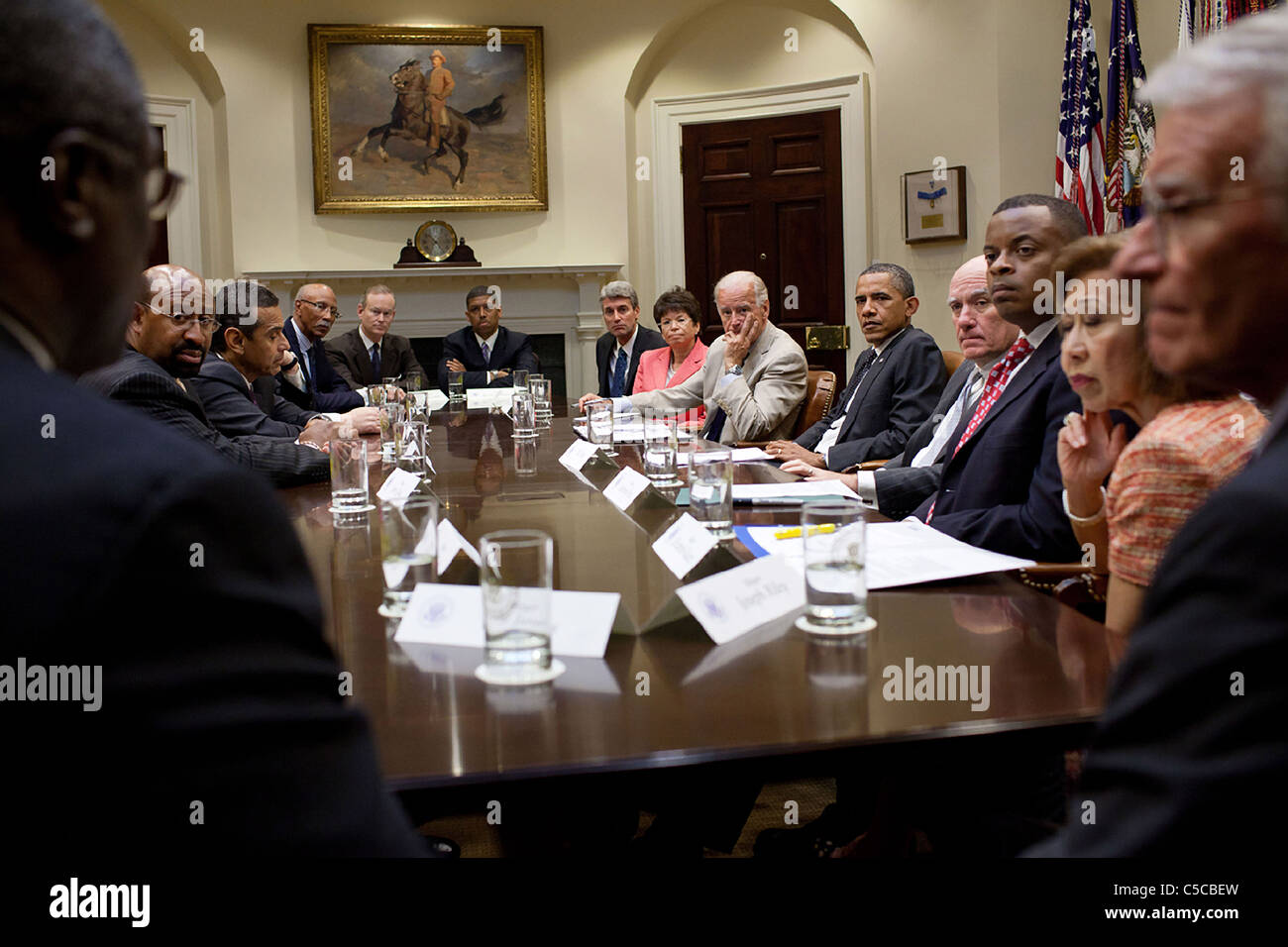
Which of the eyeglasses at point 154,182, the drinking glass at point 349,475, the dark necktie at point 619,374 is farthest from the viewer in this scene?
the dark necktie at point 619,374

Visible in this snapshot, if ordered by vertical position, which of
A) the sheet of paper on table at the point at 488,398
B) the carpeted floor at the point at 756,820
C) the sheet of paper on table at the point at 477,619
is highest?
the sheet of paper on table at the point at 488,398

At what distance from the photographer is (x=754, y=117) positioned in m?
8.83

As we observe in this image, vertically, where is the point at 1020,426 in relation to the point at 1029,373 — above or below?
below

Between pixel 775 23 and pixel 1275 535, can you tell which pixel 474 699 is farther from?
pixel 775 23

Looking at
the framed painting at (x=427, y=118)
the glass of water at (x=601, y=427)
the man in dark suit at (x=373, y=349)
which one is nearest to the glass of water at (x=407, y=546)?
the glass of water at (x=601, y=427)

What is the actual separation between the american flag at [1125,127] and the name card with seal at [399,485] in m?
4.50

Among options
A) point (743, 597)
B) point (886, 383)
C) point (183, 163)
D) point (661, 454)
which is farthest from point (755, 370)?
point (183, 163)

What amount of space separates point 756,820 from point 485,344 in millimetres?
5715

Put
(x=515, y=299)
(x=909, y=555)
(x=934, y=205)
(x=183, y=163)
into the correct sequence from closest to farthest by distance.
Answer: (x=909, y=555) → (x=934, y=205) → (x=183, y=163) → (x=515, y=299)

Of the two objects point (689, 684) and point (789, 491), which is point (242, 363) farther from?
point (689, 684)

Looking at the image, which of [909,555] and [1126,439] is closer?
[909,555]

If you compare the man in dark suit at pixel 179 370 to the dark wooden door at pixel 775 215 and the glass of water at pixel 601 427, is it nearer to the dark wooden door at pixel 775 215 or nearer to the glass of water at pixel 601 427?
the glass of water at pixel 601 427

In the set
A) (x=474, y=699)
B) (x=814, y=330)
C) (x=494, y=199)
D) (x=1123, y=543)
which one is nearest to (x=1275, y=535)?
(x=474, y=699)

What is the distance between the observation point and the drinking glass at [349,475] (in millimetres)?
2430
